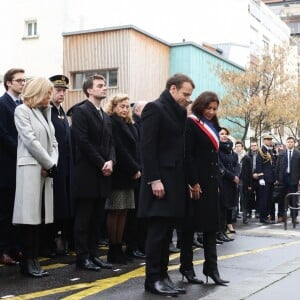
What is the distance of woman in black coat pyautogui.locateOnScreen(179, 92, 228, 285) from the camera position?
6.20 meters

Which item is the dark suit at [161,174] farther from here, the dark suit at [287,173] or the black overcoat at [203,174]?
the dark suit at [287,173]

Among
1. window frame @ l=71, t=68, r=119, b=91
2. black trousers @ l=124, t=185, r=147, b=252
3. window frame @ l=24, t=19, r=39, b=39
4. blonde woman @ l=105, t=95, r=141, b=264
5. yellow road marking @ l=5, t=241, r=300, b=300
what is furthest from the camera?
window frame @ l=24, t=19, r=39, b=39

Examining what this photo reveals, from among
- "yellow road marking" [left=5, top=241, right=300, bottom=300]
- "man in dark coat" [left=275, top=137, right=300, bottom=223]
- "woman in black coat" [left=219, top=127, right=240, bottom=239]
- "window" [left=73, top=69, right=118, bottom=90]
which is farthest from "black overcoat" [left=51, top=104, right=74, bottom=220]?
"window" [left=73, top=69, right=118, bottom=90]

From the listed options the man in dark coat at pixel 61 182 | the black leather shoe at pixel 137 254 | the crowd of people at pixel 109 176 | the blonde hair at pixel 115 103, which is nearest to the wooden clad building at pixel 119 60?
the crowd of people at pixel 109 176

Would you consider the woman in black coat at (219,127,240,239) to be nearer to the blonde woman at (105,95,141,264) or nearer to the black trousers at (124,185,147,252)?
the black trousers at (124,185,147,252)

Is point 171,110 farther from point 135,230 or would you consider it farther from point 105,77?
point 105,77

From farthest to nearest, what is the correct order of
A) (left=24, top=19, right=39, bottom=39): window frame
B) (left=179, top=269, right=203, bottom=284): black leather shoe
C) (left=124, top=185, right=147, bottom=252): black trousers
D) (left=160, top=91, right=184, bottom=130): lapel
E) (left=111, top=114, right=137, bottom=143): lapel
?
(left=24, top=19, right=39, bottom=39): window frame
(left=124, top=185, right=147, bottom=252): black trousers
(left=111, top=114, right=137, bottom=143): lapel
(left=179, top=269, right=203, bottom=284): black leather shoe
(left=160, top=91, right=184, bottom=130): lapel

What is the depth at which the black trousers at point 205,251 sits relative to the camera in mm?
6276

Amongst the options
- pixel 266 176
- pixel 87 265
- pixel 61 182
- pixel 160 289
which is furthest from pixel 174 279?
pixel 266 176

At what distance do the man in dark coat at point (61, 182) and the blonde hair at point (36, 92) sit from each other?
0.95 metres

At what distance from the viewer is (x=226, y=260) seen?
8.13 metres

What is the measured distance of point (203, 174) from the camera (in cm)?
627

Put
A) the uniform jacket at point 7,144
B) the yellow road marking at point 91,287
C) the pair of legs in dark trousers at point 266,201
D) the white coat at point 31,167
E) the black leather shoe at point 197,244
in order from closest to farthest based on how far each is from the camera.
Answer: the yellow road marking at point 91,287 < the white coat at point 31,167 < the uniform jacket at point 7,144 < the black leather shoe at point 197,244 < the pair of legs in dark trousers at point 266,201

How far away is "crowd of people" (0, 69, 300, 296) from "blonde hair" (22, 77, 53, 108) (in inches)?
0.4
